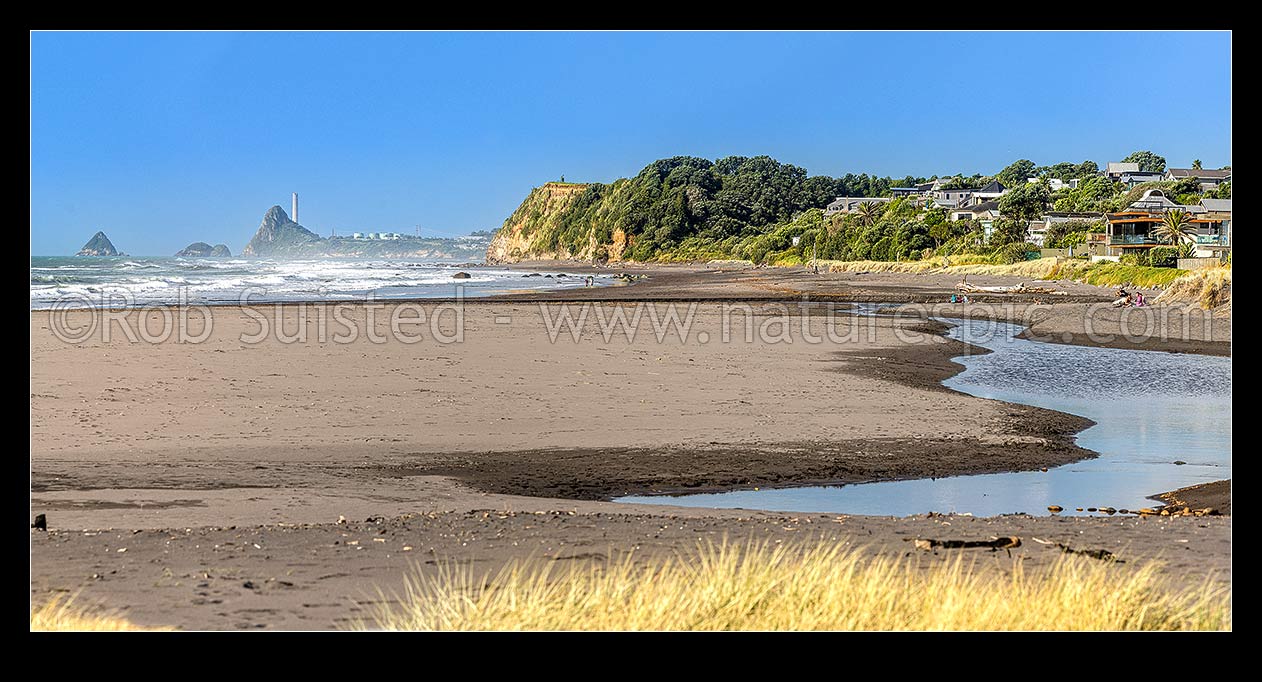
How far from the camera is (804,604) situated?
598 centimetres

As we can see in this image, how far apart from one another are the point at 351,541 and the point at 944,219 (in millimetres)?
100047

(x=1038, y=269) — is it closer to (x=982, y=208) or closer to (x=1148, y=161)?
(x=982, y=208)

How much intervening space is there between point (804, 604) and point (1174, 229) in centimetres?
6799

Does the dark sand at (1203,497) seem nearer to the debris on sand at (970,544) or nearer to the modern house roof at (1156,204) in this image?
the debris on sand at (970,544)

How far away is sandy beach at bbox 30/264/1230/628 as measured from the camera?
7578 mm

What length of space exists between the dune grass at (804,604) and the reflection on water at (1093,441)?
13.4 feet

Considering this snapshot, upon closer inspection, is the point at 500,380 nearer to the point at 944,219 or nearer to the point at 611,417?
the point at 611,417

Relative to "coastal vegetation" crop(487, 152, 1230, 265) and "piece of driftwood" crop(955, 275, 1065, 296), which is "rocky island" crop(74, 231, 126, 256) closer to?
"coastal vegetation" crop(487, 152, 1230, 265)

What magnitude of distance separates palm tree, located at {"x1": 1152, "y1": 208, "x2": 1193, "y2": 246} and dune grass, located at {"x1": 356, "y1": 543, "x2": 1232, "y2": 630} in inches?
2596

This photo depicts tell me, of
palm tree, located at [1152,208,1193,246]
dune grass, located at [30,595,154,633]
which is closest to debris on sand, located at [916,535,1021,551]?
dune grass, located at [30,595,154,633]

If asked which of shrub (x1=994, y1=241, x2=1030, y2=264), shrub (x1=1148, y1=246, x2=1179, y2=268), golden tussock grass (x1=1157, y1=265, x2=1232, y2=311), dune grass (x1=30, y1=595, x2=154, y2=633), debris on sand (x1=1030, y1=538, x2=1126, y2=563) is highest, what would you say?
shrub (x1=994, y1=241, x2=1030, y2=264)

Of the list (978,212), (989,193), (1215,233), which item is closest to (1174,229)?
(1215,233)

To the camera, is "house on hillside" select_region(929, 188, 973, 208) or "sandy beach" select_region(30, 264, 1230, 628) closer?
"sandy beach" select_region(30, 264, 1230, 628)
